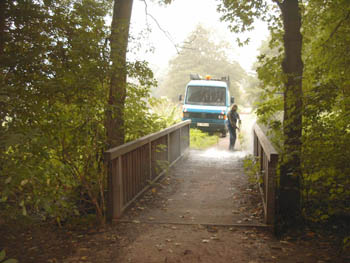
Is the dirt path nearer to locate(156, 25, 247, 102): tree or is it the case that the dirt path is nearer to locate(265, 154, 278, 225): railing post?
locate(265, 154, 278, 225): railing post

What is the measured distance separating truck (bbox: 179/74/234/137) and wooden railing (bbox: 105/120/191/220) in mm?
9361

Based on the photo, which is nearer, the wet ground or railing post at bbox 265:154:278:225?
the wet ground

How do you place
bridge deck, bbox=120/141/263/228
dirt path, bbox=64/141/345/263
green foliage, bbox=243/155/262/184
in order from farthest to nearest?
bridge deck, bbox=120/141/263/228 < green foliage, bbox=243/155/262/184 < dirt path, bbox=64/141/345/263

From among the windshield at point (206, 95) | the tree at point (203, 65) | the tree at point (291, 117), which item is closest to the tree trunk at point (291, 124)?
the tree at point (291, 117)

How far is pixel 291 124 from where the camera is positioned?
5.06m

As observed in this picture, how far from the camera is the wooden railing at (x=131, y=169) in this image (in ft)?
17.6

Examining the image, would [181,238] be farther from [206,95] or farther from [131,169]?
[206,95]

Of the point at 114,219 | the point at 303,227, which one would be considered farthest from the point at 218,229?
the point at 114,219

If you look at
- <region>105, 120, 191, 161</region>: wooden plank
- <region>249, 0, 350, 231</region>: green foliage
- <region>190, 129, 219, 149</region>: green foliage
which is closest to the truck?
<region>190, 129, 219, 149</region>: green foliage

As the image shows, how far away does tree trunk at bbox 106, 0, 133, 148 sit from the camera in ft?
17.2

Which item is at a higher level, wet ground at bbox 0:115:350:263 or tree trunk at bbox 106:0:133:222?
tree trunk at bbox 106:0:133:222

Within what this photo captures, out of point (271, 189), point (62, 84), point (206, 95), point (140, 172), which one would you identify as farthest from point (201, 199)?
point (206, 95)

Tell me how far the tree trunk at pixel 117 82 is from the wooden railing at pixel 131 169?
0.30 meters

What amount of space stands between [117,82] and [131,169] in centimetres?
156
